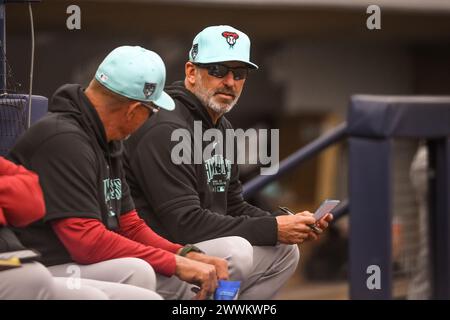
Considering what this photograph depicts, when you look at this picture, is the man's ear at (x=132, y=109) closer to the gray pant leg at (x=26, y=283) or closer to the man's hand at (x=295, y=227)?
the gray pant leg at (x=26, y=283)

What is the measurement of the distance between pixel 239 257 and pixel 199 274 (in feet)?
1.12

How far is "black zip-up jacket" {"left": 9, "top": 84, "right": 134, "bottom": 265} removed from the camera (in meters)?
3.35

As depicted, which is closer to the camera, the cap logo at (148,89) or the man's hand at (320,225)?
the cap logo at (148,89)

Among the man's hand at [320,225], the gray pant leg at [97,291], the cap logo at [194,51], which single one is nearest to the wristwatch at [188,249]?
the gray pant leg at [97,291]

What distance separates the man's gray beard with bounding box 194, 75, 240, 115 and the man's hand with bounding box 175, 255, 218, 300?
683 mm

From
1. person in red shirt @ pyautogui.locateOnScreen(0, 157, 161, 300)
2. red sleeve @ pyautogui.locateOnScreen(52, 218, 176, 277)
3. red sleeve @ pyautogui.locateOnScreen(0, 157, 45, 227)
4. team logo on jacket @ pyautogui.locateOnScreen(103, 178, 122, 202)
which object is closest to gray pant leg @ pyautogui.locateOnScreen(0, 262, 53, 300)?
person in red shirt @ pyautogui.locateOnScreen(0, 157, 161, 300)

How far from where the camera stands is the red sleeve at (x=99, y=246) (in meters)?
3.35

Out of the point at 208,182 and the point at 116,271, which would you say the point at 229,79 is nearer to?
the point at 208,182

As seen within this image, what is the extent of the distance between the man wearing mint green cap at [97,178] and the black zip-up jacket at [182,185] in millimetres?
203

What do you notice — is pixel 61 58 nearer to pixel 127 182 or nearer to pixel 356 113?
pixel 356 113

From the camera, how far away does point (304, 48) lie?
12656mm

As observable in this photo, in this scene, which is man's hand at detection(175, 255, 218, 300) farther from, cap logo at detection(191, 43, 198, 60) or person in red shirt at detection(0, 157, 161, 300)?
cap logo at detection(191, 43, 198, 60)
